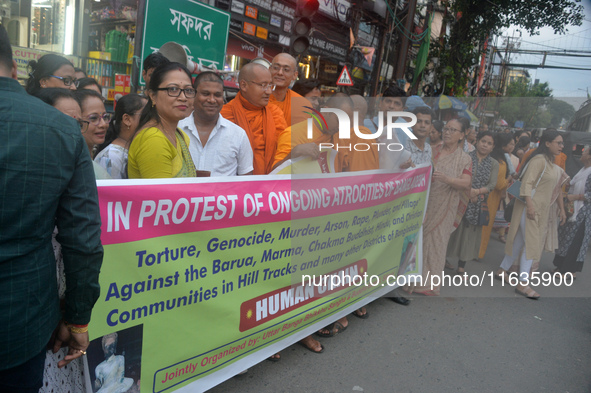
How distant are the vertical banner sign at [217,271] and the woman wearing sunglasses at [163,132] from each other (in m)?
0.21

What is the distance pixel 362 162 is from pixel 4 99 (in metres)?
2.90

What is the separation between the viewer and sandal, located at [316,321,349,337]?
133 inches

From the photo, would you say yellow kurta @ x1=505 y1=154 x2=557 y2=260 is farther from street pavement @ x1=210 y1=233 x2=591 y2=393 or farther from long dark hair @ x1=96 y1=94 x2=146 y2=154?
long dark hair @ x1=96 y1=94 x2=146 y2=154

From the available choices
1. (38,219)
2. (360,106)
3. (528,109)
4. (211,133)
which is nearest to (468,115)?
(528,109)

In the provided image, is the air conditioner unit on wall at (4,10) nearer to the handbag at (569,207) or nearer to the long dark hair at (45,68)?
the long dark hair at (45,68)

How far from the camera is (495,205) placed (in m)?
6.33

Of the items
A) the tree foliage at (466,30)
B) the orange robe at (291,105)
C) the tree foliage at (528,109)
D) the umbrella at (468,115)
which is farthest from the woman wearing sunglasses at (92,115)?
the tree foliage at (466,30)

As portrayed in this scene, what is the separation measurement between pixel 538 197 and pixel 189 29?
14.3 feet

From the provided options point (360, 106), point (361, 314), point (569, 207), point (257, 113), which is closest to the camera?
point (257, 113)

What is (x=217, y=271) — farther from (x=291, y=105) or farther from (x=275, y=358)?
(x=291, y=105)

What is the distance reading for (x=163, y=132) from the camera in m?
2.32

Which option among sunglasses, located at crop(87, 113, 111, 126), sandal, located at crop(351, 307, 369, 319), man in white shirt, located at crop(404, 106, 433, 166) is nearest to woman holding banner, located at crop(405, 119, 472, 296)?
man in white shirt, located at crop(404, 106, 433, 166)

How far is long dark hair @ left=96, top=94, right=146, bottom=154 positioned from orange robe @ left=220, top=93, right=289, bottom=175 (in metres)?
0.82

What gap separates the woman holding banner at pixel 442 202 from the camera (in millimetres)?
4547
